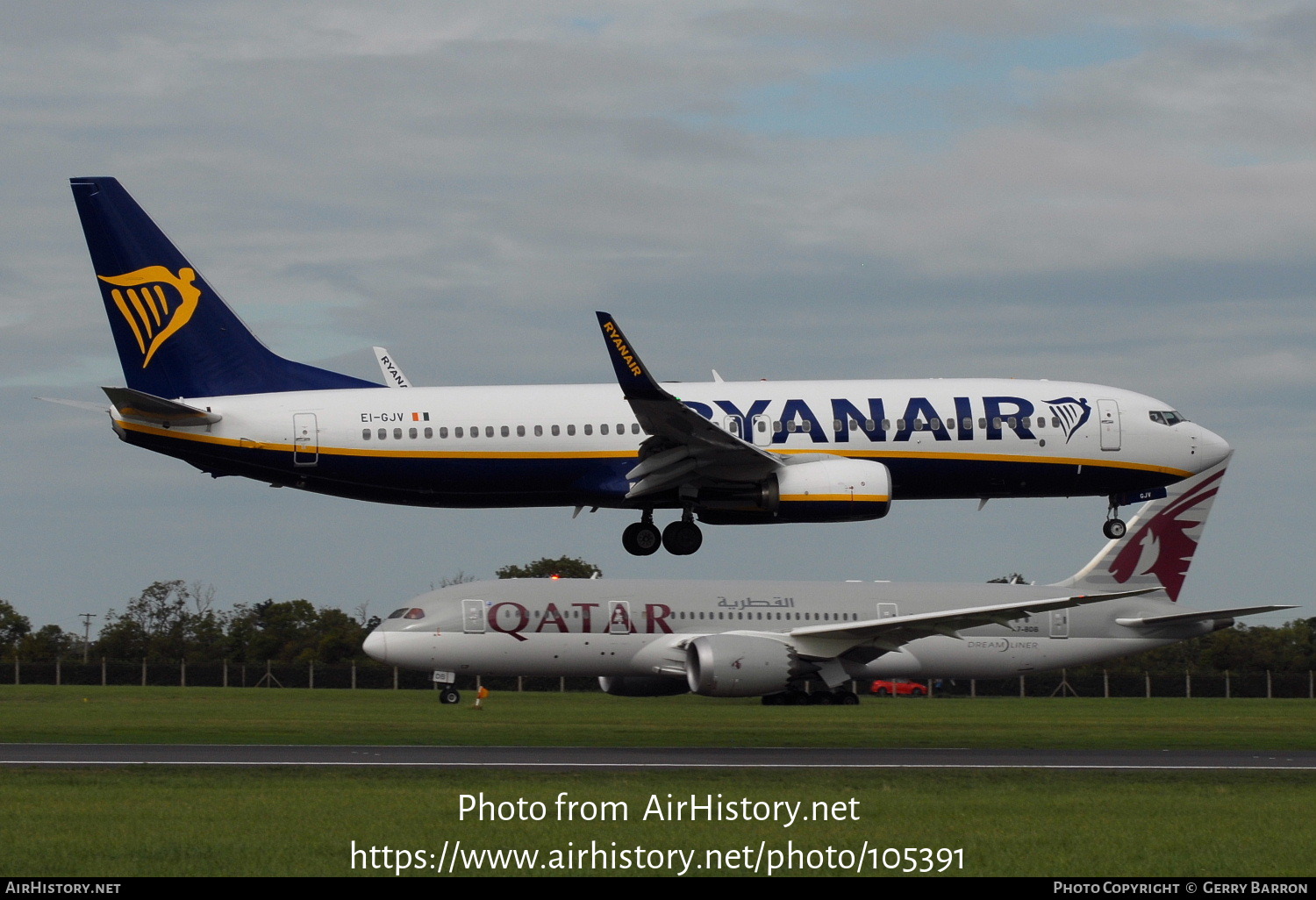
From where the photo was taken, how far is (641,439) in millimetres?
46312

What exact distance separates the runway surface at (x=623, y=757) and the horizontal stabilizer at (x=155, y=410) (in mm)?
8807

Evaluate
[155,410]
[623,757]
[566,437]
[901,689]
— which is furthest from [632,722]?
[901,689]

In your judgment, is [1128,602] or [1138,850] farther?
[1128,602]

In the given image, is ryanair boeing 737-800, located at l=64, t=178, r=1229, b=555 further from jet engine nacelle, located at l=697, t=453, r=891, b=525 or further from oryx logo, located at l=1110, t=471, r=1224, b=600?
oryx logo, located at l=1110, t=471, r=1224, b=600

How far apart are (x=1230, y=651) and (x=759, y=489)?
10798 centimetres

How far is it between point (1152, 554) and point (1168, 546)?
49.3 inches

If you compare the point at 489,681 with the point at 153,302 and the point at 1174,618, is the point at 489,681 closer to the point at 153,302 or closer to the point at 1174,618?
the point at 1174,618

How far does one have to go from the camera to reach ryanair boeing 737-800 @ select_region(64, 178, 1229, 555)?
148 feet

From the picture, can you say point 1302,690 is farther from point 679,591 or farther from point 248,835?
point 248,835

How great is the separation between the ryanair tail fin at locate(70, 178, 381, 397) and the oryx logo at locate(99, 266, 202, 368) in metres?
0.03

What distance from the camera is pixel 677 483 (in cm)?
4606

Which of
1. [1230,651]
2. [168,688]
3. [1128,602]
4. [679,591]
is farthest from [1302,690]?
[168,688]

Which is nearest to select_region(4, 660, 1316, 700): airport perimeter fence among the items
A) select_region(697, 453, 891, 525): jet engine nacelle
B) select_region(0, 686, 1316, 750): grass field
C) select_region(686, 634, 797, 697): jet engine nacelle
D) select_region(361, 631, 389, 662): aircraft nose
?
select_region(0, 686, 1316, 750): grass field

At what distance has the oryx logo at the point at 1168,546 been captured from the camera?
3388 inches
